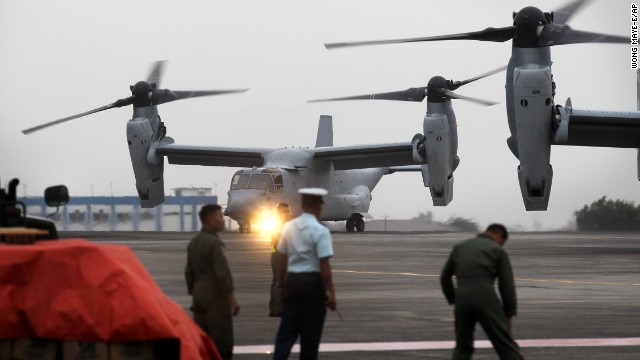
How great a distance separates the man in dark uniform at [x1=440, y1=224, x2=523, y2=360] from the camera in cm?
1073

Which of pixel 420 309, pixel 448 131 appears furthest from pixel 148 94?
pixel 420 309

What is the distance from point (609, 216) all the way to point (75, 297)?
6708 cm

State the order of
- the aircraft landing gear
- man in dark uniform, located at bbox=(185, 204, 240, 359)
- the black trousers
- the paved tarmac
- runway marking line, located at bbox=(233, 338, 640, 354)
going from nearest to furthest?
1. the black trousers
2. man in dark uniform, located at bbox=(185, 204, 240, 359)
3. runway marking line, located at bbox=(233, 338, 640, 354)
4. the paved tarmac
5. the aircraft landing gear

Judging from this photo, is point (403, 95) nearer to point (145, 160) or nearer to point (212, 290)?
point (145, 160)

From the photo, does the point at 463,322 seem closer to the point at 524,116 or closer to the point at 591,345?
the point at 591,345

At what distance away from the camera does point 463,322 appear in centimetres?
1081

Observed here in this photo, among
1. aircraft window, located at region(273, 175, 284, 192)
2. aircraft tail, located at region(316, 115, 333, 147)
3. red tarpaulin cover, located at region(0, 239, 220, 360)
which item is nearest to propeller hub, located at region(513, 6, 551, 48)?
aircraft window, located at region(273, 175, 284, 192)

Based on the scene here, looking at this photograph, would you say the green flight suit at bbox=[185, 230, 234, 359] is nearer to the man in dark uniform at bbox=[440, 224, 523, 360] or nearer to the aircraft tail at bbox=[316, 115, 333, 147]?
the man in dark uniform at bbox=[440, 224, 523, 360]

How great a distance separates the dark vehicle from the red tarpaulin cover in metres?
→ 1.81

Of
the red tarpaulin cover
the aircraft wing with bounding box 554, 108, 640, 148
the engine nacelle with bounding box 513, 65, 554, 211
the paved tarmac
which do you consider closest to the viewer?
the red tarpaulin cover

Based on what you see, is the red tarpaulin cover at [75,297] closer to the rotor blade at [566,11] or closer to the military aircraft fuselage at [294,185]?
the rotor blade at [566,11]

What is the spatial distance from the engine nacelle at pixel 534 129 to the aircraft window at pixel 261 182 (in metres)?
17.1

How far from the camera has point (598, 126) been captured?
4250 centimetres

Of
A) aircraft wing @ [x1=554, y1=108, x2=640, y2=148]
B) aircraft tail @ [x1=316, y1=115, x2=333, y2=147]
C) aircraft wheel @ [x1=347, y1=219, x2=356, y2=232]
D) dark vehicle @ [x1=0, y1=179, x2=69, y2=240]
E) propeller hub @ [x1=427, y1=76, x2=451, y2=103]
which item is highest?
propeller hub @ [x1=427, y1=76, x2=451, y2=103]
